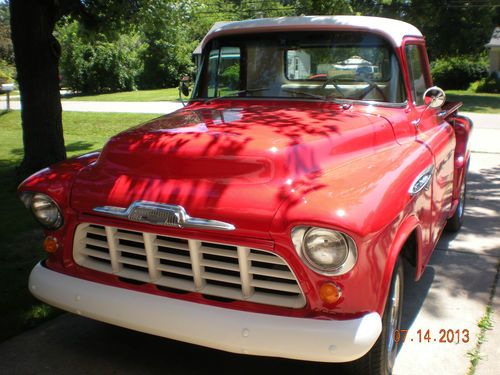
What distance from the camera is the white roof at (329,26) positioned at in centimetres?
387

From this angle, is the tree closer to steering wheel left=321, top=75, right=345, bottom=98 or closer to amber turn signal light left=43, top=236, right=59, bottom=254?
steering wheel left=321, top=75, right=345, bottom=98

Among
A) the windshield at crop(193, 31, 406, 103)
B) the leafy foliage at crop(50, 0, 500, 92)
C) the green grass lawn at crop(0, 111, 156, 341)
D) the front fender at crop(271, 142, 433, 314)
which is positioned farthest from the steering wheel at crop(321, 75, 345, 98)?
the leafy foliage at crop(50, 0, 500, 92)

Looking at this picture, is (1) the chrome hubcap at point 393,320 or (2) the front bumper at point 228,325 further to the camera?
(1) the chrome hubcap at point 393,320

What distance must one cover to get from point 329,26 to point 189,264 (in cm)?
224

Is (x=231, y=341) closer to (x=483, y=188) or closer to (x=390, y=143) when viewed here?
(x=390, y=143)

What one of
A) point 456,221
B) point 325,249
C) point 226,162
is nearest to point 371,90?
point 226,162

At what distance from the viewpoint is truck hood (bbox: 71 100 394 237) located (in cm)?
251

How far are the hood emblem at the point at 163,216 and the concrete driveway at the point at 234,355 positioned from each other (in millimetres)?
969

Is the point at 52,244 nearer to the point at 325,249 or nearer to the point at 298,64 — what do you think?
the point at 325,249

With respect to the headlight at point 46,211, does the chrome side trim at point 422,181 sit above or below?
above

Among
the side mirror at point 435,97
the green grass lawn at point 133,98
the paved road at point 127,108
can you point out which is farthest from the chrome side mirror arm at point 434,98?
the green grass lawn at point 133,98

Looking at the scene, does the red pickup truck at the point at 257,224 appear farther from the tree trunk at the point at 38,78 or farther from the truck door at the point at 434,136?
the tree trunk at the point at 38,78

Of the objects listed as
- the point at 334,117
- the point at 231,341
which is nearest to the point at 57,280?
the point at 231,341

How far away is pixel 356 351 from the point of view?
7.22ft
